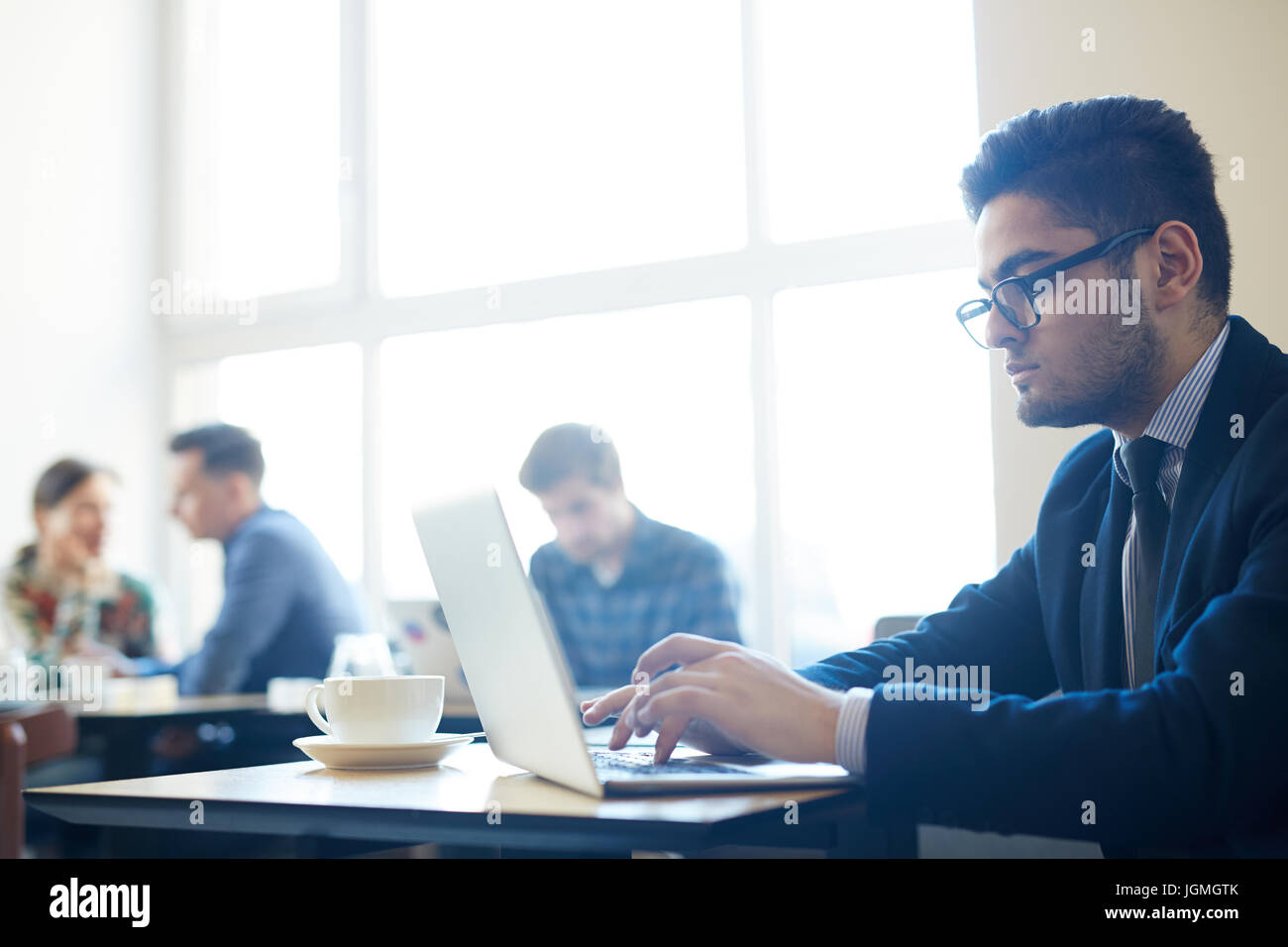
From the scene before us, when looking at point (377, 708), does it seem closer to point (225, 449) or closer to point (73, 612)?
point (225, 449)

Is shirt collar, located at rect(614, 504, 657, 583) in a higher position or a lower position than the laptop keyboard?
higher

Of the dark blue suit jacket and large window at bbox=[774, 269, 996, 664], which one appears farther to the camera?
large window at bbox=[774, 269, 996, 664]

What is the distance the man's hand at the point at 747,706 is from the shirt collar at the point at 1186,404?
22.6 inches

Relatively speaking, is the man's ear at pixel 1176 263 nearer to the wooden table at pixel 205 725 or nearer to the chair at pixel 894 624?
the chair at pixel 894 624

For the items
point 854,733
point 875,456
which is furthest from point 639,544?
point 854,733

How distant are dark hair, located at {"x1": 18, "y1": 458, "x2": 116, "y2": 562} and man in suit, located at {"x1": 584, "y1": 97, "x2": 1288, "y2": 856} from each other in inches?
141

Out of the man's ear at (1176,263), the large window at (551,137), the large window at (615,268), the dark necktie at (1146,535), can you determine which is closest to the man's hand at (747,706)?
the dark necktie at (1146,535)

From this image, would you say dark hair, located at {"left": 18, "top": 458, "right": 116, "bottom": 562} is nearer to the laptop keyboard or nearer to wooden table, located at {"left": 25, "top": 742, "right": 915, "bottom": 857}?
wooden table, located at {"left": 25, "top": 742, "right": 915, "bottom": 857}

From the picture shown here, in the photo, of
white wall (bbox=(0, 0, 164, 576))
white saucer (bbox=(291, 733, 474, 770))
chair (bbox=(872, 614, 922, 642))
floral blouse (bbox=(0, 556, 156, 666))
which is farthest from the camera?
white wall (bbox=(0, 0, 164, 576))

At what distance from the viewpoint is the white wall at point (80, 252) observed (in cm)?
500

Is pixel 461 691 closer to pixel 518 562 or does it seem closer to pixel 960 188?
pixel 960 188

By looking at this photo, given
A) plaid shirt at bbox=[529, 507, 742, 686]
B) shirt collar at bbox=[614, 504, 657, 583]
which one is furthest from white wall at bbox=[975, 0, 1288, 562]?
shirt collar at bbox=[614, 504, 657, 583]

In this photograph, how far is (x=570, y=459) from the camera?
3.27 metres

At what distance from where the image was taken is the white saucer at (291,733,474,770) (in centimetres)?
122
